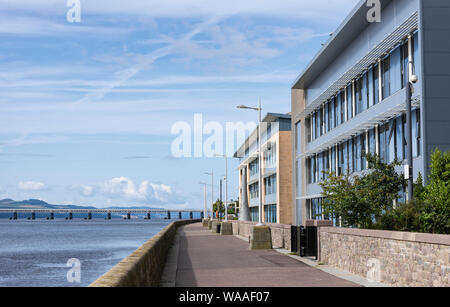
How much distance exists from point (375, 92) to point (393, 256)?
2203cm

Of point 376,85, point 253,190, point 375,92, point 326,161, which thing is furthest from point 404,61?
point 253,190

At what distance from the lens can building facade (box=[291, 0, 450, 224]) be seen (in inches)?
1111

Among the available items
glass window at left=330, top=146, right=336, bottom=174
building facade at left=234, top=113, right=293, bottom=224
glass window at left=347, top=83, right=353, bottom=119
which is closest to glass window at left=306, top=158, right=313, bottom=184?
glass window at left=330, top=146, right=336, bottom=174

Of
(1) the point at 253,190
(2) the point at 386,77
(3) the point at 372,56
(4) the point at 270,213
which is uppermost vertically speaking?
(3) the point at 372,56

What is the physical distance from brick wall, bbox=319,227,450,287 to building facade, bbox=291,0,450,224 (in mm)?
9405

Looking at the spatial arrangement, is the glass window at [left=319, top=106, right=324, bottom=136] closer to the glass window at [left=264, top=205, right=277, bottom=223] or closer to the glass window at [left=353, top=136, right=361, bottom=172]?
the glass window at [left=353, top=136, right=361, bottom=172]

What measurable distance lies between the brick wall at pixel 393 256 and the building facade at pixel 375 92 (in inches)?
370

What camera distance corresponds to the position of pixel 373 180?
28000 mm

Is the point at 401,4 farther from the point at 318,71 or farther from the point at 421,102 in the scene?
the point at 318,71

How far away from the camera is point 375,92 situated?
36.0 metres

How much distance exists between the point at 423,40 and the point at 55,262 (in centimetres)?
3817

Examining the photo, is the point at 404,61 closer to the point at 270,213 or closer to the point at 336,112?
the point at 336,112
